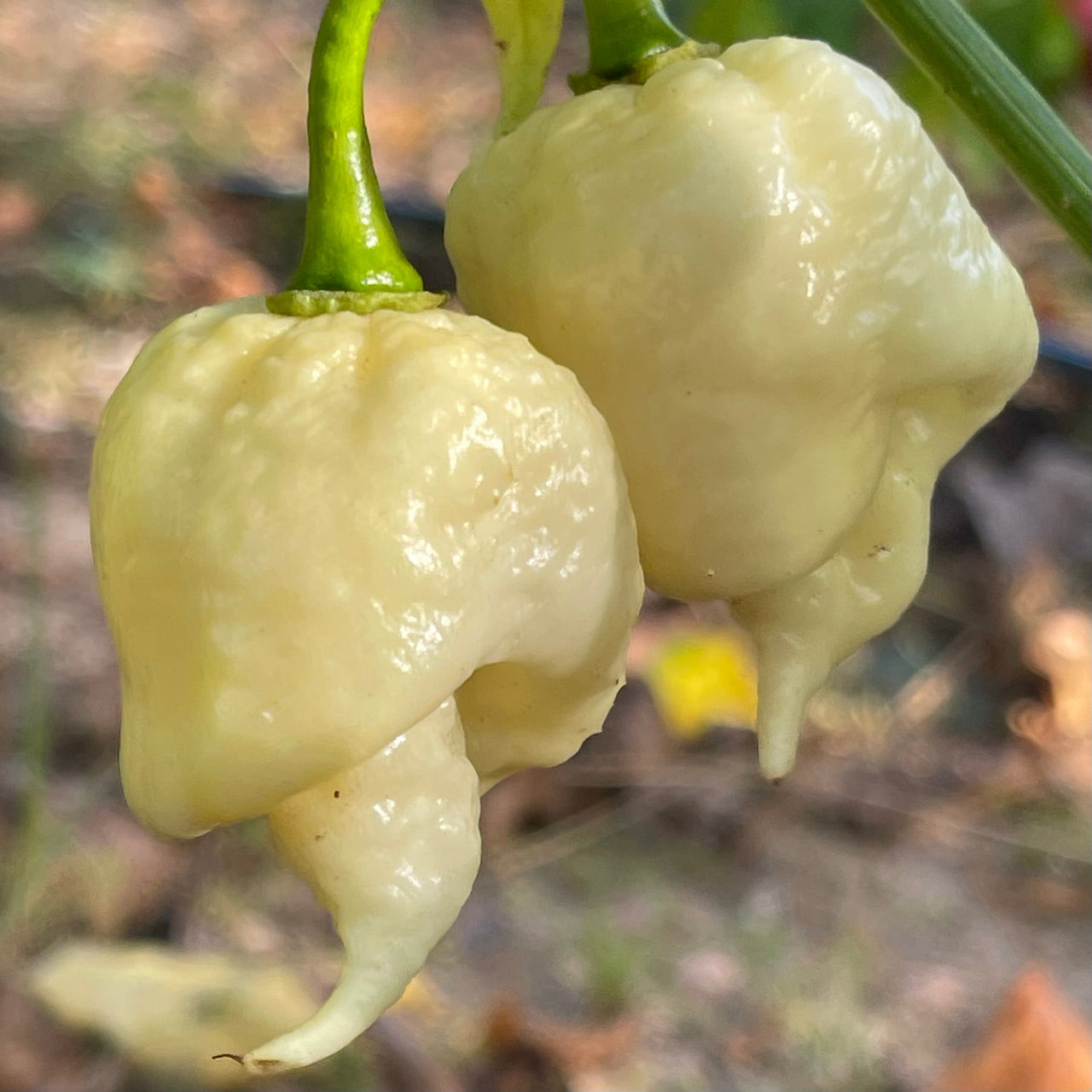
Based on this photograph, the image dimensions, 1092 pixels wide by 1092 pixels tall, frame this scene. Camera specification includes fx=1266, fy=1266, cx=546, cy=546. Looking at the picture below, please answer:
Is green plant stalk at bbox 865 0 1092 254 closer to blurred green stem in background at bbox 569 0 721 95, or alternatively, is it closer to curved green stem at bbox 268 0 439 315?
blurred green stem in background at bbox 569 0 721 95

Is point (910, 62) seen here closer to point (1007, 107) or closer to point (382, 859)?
point (1007, 107)

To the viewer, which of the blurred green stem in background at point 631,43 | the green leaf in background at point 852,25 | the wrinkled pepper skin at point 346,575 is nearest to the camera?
the wrinkled pepper skin at point 346,575

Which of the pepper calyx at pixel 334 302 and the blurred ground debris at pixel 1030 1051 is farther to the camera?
the blurred ground debris at pixel 1030 1051

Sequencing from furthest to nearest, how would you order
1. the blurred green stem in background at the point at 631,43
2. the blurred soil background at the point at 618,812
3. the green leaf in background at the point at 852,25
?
the blurred soil background at the point at 618,812 → the green leaf in background at the point at 852,25 → the blurred green stem in background at the point at 631,43

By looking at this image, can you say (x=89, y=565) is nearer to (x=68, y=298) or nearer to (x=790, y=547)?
(x=68, y=298)

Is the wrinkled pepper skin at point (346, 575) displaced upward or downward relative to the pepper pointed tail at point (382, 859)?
upward

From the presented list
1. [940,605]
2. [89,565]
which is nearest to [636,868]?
[940,605]

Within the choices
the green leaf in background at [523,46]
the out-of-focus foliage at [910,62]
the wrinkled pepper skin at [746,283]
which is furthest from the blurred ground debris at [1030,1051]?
the green leaf in background at [523,46]

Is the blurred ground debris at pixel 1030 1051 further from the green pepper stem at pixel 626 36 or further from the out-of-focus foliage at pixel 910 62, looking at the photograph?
the green pepper stem at pixel 626 36
